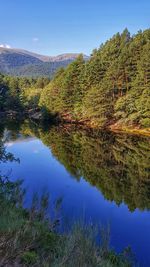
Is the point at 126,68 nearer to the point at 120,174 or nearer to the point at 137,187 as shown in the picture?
the point at 120,174

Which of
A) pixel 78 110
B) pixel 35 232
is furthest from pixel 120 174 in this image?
pixel 78 110

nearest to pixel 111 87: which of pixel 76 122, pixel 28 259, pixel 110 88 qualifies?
pixel 110 88

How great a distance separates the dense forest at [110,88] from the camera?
53.9 m

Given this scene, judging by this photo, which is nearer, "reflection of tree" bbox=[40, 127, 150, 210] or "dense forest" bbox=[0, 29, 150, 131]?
"reflection of tree" bbox=[40, 127, 150, 210]

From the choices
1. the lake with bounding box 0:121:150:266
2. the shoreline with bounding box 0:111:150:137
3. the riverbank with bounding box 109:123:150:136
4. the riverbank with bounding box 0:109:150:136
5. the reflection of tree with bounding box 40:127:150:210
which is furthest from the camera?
the riverbank with bounding box 0:109:150:136

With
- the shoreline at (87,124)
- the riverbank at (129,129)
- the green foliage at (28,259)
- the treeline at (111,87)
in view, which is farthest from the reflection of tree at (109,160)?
the green foliage at (28,259)

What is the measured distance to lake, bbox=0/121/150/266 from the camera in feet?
55.2

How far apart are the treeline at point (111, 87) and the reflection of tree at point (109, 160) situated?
496 centimetres

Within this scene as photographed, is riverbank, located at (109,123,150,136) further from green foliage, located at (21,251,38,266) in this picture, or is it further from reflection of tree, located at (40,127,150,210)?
green foliage, located at (21,251,38,266)

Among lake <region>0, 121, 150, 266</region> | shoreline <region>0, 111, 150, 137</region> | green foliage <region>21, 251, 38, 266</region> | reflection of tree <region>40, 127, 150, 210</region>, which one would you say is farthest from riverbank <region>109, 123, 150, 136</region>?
green foliage <region>21, 251, 38, 266</region>

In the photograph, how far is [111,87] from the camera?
5997cm

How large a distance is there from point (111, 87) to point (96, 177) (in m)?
35.2

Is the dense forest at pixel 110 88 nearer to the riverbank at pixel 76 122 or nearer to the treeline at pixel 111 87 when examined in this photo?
the treeline at pixel 111 87

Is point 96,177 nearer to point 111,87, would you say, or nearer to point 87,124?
point 111,87
